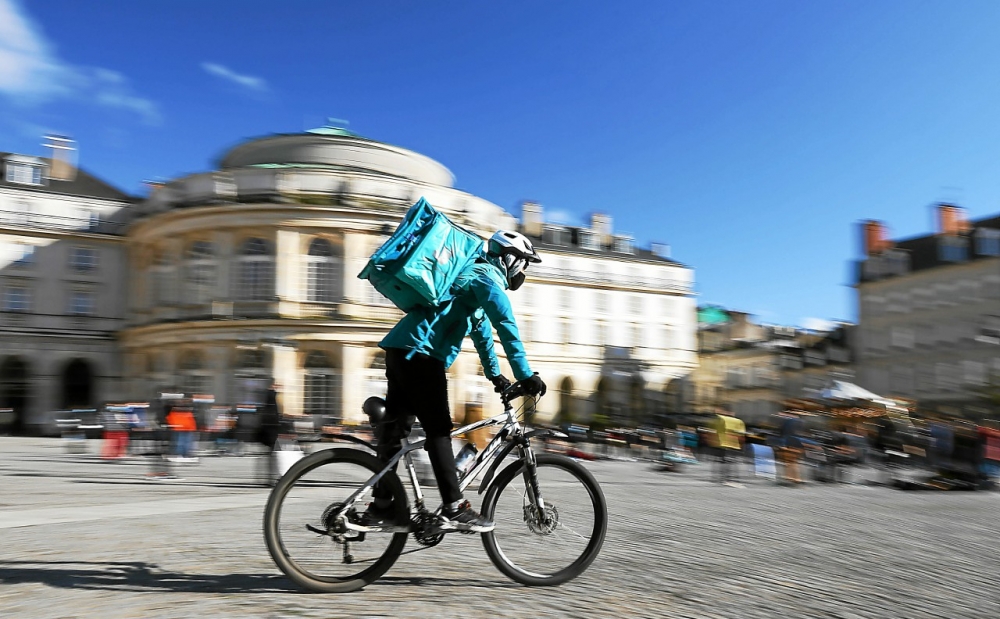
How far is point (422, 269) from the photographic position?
4.75m

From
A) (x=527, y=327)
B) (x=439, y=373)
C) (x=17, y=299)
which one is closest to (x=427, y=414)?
(x=439, y=373)

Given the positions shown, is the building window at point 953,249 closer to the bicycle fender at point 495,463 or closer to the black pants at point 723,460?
the black pants at point 723,460

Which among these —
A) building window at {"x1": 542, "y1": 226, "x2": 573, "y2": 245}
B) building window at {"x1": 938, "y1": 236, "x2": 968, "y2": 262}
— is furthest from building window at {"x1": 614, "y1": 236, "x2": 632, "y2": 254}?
building window at {"x1": 938, "y1": 236, "x2": 968, "y2": 262}

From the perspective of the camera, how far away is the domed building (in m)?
46.1

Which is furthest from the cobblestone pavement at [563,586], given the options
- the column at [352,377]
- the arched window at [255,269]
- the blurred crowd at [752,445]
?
the arched window at [255,269]

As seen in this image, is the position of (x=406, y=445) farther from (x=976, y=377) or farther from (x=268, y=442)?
(x=976, y=377)

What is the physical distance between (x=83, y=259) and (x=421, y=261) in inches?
2242

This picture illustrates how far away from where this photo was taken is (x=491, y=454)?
16.2ft

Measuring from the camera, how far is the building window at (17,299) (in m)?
53.4

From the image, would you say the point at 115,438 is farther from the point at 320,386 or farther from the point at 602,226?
the point at 602,226

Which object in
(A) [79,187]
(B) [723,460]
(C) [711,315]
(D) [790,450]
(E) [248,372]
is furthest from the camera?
(C) [711,315]

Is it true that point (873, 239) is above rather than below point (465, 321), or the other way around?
above

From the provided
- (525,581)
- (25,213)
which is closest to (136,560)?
(525,581)

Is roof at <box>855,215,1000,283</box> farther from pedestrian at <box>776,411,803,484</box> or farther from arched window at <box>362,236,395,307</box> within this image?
pedestrian at <box>776,411,803,484</box>
